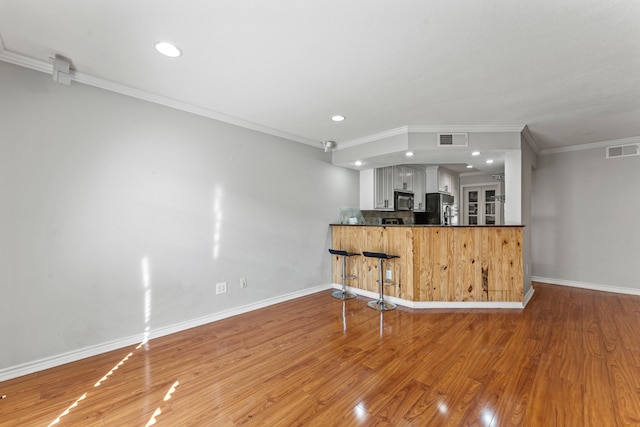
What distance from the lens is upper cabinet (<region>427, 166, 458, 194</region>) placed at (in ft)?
21.3

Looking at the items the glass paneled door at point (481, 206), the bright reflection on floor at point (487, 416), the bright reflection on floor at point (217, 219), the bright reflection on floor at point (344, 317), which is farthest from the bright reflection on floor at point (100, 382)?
the glass paneled door at point (481, 206)

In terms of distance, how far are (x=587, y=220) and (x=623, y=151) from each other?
120 centimetres

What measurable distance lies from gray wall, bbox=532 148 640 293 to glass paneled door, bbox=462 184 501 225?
1.51 meters

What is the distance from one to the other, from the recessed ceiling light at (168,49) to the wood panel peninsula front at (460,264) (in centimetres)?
329

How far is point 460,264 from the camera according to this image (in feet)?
12.7

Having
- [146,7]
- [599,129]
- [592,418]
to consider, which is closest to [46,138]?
[146,7]

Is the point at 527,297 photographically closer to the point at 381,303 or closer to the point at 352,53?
the point at 381,303

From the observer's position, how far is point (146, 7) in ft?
5.56

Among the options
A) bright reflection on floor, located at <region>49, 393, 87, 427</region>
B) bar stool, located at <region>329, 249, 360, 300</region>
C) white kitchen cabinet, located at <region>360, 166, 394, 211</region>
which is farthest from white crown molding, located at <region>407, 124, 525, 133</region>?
bright reflection on floor, located at <region>49, 393, 87, 427</region>

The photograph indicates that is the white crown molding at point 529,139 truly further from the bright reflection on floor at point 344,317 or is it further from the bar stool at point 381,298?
the bright reflection on floor at point 344,317

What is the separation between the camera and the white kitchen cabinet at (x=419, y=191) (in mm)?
6461

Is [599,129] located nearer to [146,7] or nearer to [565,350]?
[565,350]

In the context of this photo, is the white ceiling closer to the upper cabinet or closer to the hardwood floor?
the hardwood floor

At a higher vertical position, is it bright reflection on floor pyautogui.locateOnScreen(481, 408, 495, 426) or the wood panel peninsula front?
the wood panel peninsula front
